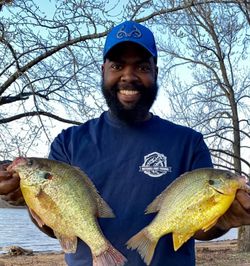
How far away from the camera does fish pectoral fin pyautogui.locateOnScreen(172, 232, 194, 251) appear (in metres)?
3.09

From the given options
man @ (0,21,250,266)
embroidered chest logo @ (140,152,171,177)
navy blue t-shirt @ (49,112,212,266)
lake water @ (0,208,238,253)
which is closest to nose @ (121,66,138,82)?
man @ (0,21,250,266)

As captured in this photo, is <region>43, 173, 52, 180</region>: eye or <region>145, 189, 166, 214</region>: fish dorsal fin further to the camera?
<region>145, 189, 166, 214</region>: fish dorsal fin

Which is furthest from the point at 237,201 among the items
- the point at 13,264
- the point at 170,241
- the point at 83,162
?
the point at 13,264

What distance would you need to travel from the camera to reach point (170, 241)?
3.30 metres

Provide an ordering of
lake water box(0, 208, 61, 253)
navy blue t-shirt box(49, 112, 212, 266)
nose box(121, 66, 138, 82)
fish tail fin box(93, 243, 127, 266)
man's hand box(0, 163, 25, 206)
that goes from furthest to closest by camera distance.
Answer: lake water box(0, 208, 61, 253), nose box(121, 66, 138, 82), navy blue t-shirt box(49, 112, 212, 266), man's hand box(0, 163, 25, 206), fish tail fin box(93, 243, 127, 266)

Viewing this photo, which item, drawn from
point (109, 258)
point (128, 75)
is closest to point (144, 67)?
point (128, 75)

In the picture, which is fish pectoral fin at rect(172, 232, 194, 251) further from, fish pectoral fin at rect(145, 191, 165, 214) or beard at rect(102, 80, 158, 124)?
beard at rect(102, 80, 158, 124)

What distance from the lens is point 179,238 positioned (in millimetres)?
3104

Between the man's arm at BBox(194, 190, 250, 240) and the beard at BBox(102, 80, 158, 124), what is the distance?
0.80 m

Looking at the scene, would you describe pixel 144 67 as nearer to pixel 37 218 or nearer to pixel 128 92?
pixel 128 92

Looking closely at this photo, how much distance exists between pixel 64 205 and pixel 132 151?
2.15ft

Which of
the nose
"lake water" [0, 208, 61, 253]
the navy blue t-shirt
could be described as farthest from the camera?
"lake water" [0, 208, 61, 253]

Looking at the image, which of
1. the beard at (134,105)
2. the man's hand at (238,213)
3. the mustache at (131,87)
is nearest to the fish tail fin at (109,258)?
the man's hand at (238,213)

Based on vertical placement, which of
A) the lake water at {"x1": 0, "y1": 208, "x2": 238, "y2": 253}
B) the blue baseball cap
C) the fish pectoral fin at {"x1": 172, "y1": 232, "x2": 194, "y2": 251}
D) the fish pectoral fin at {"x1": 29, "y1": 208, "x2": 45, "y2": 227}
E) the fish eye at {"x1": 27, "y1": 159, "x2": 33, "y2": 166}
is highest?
the blue baseball cap
